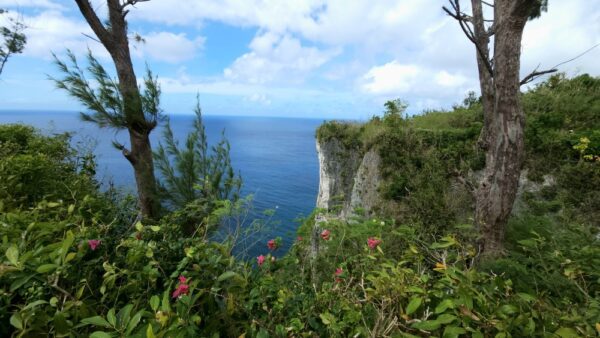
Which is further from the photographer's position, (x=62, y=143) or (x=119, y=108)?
(x=62, y=143)

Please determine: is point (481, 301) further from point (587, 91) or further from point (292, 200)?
point (292, 200)

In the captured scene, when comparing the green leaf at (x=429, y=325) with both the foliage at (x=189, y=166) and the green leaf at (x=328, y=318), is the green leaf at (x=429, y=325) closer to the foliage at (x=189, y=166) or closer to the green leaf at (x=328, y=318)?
the green leaf at (x=328, y=318)

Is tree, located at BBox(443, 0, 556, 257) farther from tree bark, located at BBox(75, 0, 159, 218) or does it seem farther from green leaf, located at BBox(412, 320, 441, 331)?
tree bark, located at BBox(75, 0, 159, 218)

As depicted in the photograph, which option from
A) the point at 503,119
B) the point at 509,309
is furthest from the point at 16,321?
the point at 503,119

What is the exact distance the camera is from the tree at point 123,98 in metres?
5.42

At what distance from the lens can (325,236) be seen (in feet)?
9.42

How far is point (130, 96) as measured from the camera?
564 cm

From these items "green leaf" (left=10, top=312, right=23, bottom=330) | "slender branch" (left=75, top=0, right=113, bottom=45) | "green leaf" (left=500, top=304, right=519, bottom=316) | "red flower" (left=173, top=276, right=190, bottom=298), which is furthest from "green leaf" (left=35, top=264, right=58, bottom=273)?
"slender branch" (left=75, top=0, right=113, bottom=45)

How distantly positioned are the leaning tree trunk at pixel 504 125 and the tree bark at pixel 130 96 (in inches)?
234

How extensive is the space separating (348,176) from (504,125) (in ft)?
27.4

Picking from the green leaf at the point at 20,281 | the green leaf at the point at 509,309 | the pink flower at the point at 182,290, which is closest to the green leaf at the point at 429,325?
the green leaf at the point at 509,309

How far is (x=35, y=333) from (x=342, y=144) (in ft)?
39.7

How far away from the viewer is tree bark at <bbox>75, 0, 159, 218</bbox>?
5.60m

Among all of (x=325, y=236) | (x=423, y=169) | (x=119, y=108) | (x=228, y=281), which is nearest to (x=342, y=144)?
(x=423, y=169)
